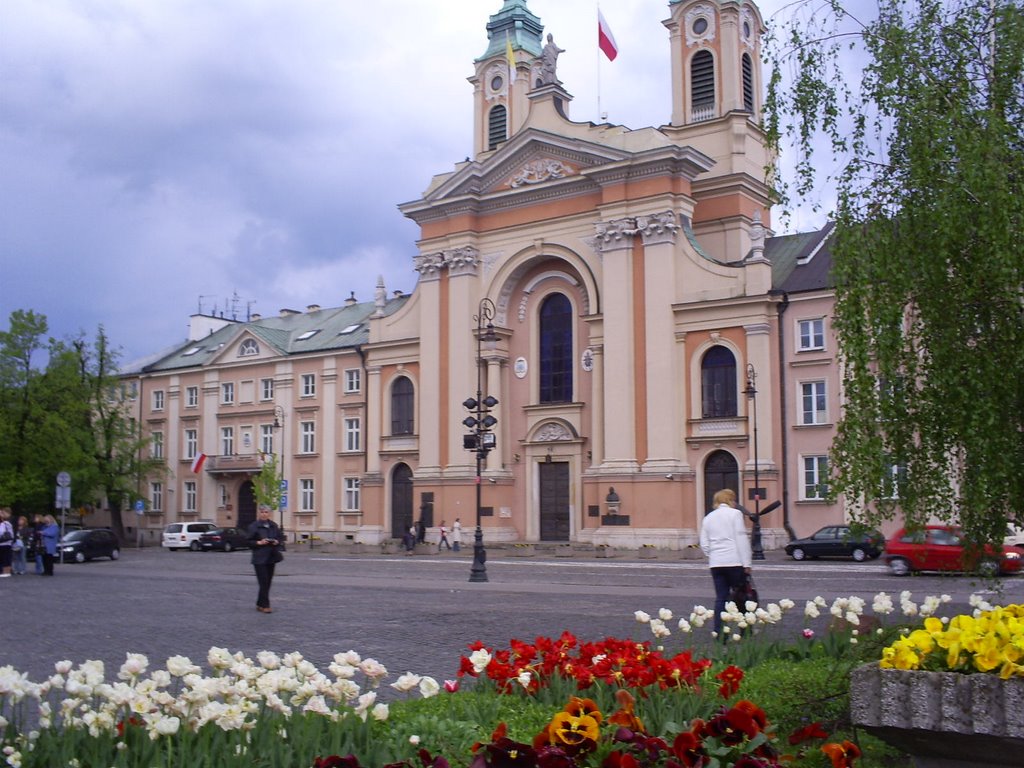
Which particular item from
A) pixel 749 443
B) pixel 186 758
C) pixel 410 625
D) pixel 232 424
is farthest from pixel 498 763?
pixel 232 424

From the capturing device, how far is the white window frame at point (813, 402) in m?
43.0

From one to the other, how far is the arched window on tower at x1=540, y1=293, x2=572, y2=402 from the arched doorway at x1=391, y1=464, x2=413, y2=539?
8.75 meters

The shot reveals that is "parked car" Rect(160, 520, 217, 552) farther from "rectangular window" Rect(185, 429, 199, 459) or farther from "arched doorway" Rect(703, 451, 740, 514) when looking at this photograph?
"arched doorway" Rect(703, 451, 740, 514)

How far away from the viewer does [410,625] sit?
15.6m

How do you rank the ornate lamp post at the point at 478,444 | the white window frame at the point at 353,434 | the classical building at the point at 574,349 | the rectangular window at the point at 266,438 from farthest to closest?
the rectangular window at the point at 266,438 → the white window frame at the point at 353,434 → the classical building at the point at 574,349 → the ornate lamp post at the point at 478,444

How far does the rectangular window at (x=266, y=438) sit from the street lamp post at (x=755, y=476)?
28902 millimetres

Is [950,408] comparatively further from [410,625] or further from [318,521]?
[318,521]

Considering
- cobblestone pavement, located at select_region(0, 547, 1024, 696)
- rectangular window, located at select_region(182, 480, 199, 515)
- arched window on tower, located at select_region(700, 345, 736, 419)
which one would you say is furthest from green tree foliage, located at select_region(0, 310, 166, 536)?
arched window on tower, located at select_region(700, 345, 736, 419)

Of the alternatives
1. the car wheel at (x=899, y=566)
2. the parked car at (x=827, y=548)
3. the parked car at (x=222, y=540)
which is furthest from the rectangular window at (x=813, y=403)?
the parked car at (x=222, y=540)

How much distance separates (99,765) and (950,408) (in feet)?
24.2

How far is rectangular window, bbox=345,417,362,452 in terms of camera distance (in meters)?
57.5

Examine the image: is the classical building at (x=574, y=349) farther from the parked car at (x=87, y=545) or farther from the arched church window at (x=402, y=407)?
the parked car at (x=87, y=545)

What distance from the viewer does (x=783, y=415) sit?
43719 millimetres

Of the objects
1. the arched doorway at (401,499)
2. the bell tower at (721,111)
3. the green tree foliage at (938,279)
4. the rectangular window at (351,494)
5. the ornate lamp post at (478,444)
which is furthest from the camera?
the rectangular window at (351,494)
